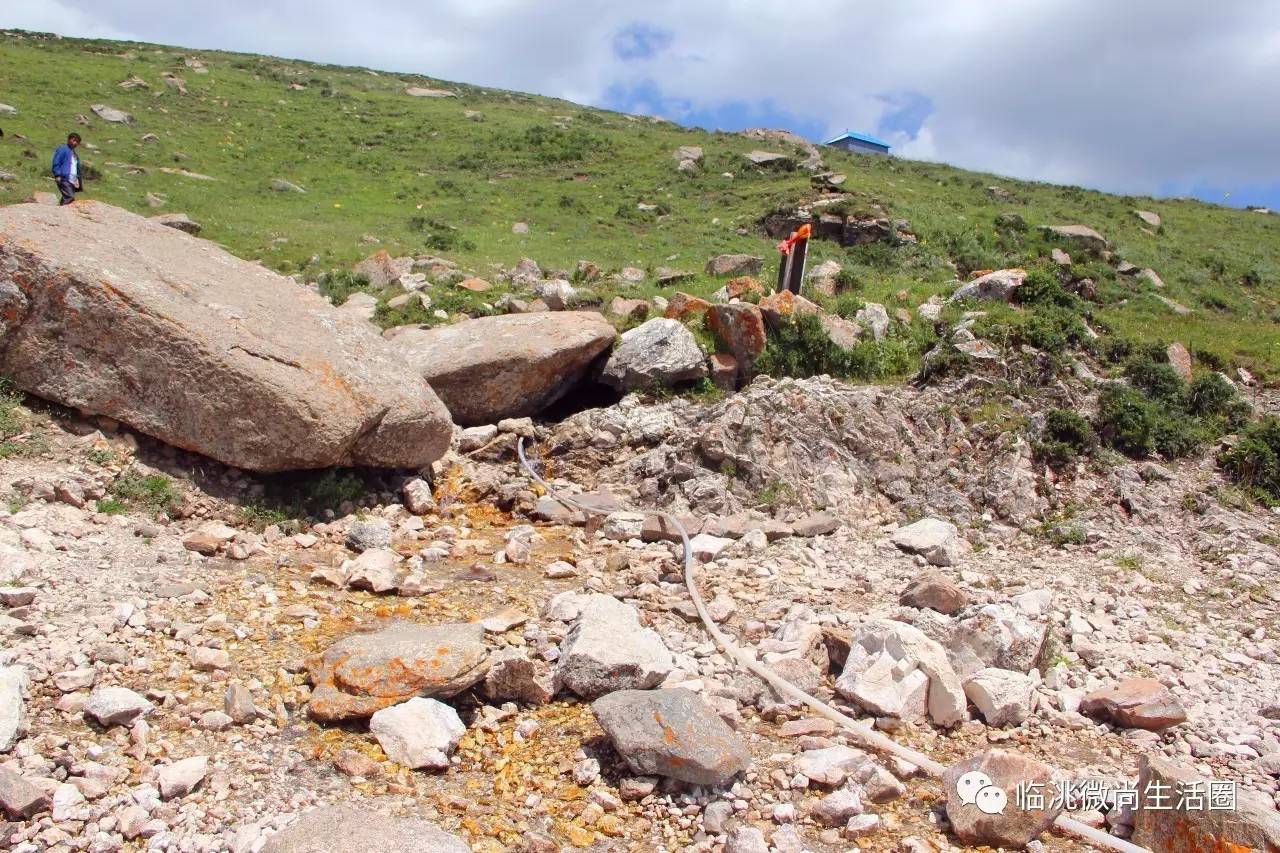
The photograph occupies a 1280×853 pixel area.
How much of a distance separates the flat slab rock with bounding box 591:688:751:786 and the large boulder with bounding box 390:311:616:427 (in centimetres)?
704

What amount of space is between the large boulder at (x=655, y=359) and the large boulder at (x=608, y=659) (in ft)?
21.1

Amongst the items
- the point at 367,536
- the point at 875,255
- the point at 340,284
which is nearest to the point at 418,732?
the point at 367,536

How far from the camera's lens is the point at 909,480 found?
1001 centimetres

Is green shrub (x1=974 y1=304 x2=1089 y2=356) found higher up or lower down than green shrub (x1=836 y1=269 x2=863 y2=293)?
lower down

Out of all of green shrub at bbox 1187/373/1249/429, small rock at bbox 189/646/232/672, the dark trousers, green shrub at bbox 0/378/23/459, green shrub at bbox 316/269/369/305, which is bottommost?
small rock at bbox 189/646/232/672

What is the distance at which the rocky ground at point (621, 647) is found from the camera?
14.4 feet

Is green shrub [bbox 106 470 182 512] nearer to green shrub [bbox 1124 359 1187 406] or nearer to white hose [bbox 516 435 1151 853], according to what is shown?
white hose [bbox 516 435 1151 853]

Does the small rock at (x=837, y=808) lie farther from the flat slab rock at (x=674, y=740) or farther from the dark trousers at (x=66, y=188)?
the dark trousers at (x=66, y=188)

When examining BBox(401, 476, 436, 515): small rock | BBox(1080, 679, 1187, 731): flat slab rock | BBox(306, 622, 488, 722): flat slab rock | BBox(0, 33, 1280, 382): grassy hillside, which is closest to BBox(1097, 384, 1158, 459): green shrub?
BBox(0, 33, 1280, 382): grassy hillside

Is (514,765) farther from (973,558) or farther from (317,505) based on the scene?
(973,558)

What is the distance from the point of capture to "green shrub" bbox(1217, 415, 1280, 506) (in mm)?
9516

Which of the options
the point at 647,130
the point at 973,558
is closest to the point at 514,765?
the point at 973,558

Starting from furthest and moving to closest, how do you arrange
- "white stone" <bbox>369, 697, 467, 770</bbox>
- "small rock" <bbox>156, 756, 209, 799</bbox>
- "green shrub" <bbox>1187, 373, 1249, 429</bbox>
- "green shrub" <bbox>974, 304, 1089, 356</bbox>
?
"green shrub" <bbox>974, 304, 1089, 356</bbox>
"green shrub" <bbox>1187, 373, 1249, 429</bbox>
"white stone" <bbox>369, 697, 467, 770</bbox>
"small rock" <bbox>156, 756, 209, 799</bbox>

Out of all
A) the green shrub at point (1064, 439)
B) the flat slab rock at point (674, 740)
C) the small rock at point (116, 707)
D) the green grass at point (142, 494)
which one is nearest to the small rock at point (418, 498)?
the green grass at point (142, 494)
